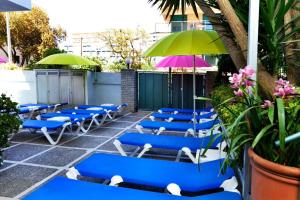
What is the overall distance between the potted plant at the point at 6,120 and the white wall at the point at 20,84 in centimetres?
850

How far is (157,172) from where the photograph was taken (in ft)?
12.4

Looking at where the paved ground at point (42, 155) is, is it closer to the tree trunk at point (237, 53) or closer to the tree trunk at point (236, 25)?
the tree trunk at point (237, 53)

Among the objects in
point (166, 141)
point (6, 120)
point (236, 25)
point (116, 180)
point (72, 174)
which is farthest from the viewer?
point (166, 141)

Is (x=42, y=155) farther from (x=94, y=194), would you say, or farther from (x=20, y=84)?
(x=20, y=84)

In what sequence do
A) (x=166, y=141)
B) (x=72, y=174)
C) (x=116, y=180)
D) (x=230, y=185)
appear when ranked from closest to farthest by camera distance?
(x=230, y=185) < (x=116, y=180) < (x=72, y=174) < (x=166, y=141)

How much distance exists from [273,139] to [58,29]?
22.4m

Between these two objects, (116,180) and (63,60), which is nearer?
(116,180)

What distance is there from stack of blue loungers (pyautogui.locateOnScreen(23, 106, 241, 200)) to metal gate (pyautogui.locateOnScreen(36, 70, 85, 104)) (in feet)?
27.3

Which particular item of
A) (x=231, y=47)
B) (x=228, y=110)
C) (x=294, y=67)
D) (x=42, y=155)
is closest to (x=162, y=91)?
(x=42, y=155)

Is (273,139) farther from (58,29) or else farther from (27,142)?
(58,29)

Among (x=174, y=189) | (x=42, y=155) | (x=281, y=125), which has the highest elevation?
(x=281, y=125)

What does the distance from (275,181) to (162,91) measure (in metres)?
10.8

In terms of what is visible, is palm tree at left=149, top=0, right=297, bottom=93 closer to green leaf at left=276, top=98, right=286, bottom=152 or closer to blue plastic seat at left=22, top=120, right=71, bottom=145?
green leaf at left=276, top=98, right=286, bottom=152

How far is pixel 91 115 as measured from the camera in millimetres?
8375
